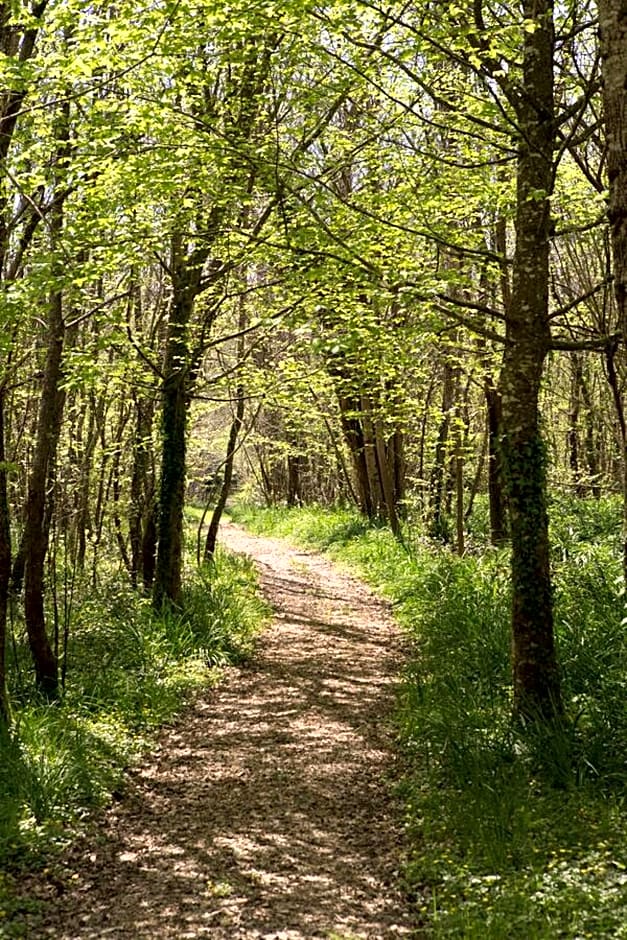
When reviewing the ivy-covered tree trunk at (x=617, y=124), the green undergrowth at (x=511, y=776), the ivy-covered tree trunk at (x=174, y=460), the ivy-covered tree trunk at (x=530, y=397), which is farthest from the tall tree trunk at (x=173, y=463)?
the ivy-covered tree trunk at (x=617, y=124)

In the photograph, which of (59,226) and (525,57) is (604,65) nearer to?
(525,57)

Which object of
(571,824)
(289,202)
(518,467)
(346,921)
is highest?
(289,202)

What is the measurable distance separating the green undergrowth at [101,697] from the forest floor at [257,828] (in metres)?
0.19

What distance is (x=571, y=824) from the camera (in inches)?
175

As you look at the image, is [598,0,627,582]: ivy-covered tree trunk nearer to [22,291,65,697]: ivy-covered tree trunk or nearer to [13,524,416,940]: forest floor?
[13,524,416,940]: forest floor

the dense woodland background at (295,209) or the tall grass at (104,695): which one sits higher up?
the dense woodland background at (295,209)

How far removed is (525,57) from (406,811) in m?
5.19

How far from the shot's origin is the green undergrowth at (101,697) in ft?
16.5

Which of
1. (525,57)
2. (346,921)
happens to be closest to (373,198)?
(525,57)

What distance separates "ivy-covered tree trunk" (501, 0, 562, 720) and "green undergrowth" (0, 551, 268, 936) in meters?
3.07

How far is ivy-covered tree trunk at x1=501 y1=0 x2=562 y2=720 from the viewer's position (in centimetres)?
565

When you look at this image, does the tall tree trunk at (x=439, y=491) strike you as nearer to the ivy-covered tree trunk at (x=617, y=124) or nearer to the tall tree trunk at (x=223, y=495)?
the tall tree trunk at (x=223, y=495)

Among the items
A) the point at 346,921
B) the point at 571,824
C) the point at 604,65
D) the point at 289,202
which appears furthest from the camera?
the point at 289,202

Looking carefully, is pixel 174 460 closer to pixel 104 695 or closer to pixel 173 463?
pixel 173 463
